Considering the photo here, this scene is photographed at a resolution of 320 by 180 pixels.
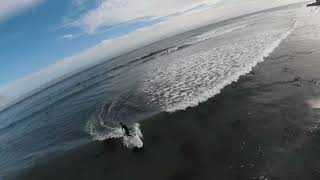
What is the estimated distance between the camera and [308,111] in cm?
1756

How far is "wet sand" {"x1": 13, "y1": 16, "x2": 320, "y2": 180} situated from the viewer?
13.9m

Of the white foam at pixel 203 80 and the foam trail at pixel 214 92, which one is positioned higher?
the white foam at pixel 203 80

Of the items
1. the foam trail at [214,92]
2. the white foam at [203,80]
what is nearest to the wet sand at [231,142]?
the foam trail at [214,92]

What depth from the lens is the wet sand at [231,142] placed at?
13883 millimetres

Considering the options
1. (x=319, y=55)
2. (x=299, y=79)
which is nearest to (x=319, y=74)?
(x=299, y=79)

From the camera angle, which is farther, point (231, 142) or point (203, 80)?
point (203, 80)

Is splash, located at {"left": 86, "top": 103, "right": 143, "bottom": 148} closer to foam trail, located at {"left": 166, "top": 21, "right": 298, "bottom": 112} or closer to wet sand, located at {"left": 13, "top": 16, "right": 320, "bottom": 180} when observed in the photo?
wet sand, located at {"left": 13, "top": 16, "right": 320, "bottom": 180}

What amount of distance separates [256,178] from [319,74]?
1399 centimetres

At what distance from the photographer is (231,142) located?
54.4 feet

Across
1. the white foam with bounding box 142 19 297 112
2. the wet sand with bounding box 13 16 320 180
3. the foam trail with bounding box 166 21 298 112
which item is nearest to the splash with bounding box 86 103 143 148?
the wet sand with bounding box 13 16 320 180

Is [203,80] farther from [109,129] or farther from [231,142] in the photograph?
[231,142]


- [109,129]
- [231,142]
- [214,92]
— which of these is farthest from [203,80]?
[231,142]

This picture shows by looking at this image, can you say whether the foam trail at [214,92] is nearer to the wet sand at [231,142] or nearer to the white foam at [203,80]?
the white foam at [203,80]

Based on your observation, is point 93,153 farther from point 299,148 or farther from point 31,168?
point 299,148
